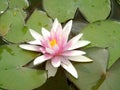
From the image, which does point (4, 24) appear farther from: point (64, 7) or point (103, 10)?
point (103, 10)

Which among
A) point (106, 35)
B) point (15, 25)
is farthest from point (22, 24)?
point (106, 35)

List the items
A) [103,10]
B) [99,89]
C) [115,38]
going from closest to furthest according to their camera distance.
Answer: [99,89] → [115,38] → [103,10]

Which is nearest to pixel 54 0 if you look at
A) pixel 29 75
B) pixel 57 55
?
pixel 57 55

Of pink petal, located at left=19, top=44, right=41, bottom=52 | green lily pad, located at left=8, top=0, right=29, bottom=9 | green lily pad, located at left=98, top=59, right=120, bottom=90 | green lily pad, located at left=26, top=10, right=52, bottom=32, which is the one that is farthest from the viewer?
green lily pad, located at left=8, top=0, right=29, bottom=9

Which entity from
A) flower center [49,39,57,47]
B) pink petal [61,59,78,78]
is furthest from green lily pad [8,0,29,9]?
pink petal [61,59,78,78]

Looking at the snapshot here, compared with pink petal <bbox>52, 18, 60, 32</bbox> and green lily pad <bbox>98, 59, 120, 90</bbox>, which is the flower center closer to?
pink petal <bbox>52, 18, 60, 32</bbox>

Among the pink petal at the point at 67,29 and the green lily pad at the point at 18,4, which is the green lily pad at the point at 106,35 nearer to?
the pink petal at the point at 67,29

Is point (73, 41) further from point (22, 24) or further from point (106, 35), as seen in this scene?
point (22, 24)
